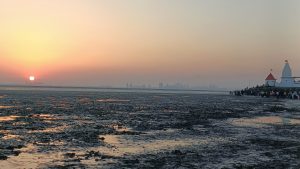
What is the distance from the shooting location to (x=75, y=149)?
23859mm

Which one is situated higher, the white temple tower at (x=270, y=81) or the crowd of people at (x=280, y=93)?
the white temple tower at (x=270, y=81)

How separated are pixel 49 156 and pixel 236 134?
58.1ft

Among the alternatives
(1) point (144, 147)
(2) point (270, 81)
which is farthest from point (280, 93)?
(1) point (144, 147)

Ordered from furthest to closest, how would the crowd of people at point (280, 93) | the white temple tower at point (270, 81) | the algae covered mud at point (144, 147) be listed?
the white temple tower at point (270, 81) < the crowd of people at point (280, 93) < the algae covered mud at point (144, 147)

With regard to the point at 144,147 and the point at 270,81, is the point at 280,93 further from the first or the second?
the point at 144,147

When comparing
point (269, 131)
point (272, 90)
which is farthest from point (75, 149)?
point (272, 90)

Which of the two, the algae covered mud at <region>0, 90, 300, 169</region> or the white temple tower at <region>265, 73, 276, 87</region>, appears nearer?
the algae covered mud at <region>0, 90, 300, 169</region>

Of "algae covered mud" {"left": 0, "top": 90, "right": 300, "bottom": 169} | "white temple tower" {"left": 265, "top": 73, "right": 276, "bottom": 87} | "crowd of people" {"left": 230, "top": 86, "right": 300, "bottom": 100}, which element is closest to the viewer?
"algae covered mud" {"left": 0, "top": 90, "right": 300, "bottom": 169}

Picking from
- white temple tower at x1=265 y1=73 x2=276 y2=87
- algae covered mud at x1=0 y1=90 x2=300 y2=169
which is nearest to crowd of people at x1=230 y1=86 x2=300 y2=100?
white temple tower at x1=265 y1=73 x2=276 y2=87

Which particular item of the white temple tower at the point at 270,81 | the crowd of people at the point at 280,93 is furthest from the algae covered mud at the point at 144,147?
the white temple tower at the point at 270,81

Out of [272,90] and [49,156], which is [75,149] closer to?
[49,156]

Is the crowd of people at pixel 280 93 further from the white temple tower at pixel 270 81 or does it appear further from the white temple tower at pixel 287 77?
the white temple tower at pixel 270 81

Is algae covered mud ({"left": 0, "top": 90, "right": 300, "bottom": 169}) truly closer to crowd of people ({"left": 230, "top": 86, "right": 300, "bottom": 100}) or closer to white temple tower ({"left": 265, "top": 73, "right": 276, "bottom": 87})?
crowd of people ({"left": 230, "top": 86, "right": 300, "bottom": 100})

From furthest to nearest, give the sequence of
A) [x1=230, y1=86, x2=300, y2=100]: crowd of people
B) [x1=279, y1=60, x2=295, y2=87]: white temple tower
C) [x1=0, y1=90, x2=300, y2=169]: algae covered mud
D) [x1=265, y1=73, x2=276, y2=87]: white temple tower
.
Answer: [x1=265, y1=73, x2=276, y2=87]: white temple tower → [x1=279, y1=60, x2=295, y2=87]: white temple tower → [x1=230, y1=86, x2=300, y2=100]: crowd of people → [x1=0, y1=90, x2=300, y2=169]: algae covered mud
